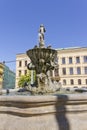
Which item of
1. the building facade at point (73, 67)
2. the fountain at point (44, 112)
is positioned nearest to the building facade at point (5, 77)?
the building facade at point (73, 67)

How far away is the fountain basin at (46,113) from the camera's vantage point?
3.40 meters

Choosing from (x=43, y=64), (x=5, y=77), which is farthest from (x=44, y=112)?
(x=5, y=77)

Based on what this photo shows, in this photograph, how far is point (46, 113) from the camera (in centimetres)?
350

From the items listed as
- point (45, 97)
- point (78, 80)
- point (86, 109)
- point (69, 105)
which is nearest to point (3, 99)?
point (45, 97)

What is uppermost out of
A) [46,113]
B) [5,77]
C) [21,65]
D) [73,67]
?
[21,65]

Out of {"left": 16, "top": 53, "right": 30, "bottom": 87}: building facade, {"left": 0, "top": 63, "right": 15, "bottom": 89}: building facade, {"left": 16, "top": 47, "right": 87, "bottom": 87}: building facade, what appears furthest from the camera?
Answer: {"left": 0, "top": 63, "right": 15, "bottom": 89}: building facade

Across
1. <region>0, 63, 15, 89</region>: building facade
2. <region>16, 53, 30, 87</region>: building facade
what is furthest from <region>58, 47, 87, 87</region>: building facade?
<region>0, 63, 15, 89</region>: building facade

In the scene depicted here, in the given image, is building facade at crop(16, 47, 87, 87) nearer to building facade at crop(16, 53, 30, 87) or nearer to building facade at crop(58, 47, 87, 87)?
building facade at crop(58, 47, 87, 87)

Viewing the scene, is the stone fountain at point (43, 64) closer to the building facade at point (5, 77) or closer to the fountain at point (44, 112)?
the fountain at point (44, 112)

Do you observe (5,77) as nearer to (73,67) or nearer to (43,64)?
(73,67)

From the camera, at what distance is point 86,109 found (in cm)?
375

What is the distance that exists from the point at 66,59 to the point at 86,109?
1976 inches

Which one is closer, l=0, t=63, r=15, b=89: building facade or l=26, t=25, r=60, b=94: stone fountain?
l=26, t=25, r=60, b=94: stone fountain

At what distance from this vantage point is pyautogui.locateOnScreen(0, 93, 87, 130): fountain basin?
3.40m
